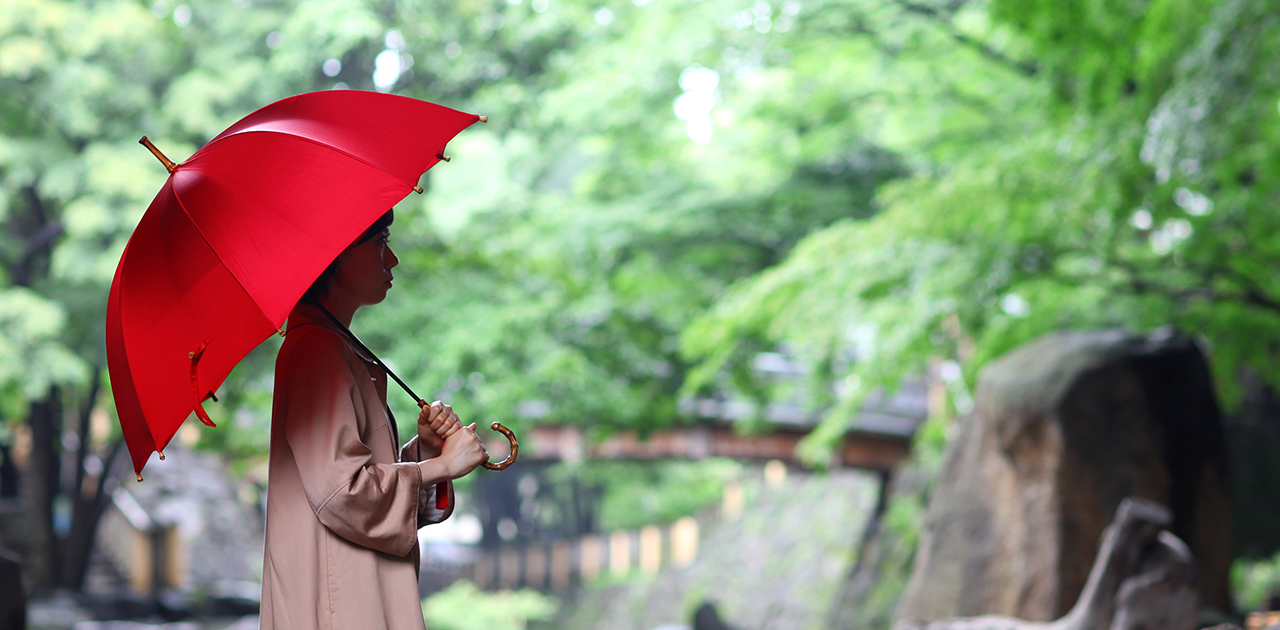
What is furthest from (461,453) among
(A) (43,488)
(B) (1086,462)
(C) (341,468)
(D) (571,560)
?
(D) (571,560)

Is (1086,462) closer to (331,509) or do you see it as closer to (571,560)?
(331,509)

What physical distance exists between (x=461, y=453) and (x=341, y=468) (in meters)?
0.26

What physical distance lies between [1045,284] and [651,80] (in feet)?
11.5

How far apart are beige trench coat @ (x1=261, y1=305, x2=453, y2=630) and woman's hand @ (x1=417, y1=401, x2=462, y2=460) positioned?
126 millimetres

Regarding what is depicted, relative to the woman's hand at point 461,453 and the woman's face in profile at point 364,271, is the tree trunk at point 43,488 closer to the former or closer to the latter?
the woman's face in profile at point 364,271

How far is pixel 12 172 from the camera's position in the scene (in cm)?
973

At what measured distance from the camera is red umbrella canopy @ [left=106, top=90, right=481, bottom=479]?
202cm

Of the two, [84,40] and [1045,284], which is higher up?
[84,40]

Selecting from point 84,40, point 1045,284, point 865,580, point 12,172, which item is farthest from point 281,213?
point 865,580

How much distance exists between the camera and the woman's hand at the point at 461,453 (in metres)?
2.16

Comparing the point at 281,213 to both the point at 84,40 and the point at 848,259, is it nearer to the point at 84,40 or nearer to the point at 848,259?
the point at 848,259

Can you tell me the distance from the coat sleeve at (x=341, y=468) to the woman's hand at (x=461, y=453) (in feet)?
0.25

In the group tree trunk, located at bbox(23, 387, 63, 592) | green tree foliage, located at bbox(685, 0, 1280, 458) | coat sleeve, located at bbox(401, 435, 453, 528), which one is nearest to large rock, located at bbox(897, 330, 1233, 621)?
green tree foliage, located at bbox(685, 0, 1280, 458)

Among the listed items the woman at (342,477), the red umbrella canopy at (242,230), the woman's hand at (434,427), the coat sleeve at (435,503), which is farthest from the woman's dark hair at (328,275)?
the coat sleeve at (435,503)
